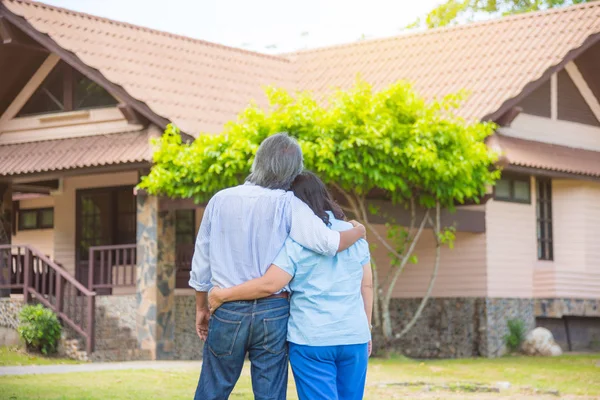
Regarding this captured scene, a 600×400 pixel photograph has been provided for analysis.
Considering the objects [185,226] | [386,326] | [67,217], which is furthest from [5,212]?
[386,326]

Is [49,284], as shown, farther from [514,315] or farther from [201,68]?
[514,315]

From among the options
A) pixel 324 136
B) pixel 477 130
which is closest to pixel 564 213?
pixel 477 130

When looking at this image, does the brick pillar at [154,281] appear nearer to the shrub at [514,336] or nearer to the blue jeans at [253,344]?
the shrub at [514,336]

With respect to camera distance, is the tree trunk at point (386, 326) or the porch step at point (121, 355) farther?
the porch step at point (121, 355)

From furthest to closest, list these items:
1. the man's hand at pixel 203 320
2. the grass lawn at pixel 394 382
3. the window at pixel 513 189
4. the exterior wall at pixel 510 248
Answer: the window at pixel 513 189
the exterior wall at pixel 510 248
the grass lawn at pixel 394 382
the man's hand at pixel 203 320

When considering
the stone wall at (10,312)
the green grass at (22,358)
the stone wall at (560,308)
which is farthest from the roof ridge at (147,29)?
the stone wall at (560,308)

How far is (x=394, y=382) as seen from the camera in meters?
12.5

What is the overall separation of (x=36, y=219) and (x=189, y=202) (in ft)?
21.6

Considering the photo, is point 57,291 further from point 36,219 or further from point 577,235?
point 577,235

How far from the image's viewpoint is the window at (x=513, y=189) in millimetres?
18766

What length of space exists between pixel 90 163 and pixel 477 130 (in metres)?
6.00

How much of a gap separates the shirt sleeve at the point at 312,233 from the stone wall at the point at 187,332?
43.5 feet

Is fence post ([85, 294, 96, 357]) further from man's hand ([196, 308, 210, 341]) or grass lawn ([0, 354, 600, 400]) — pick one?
man's hand ([196, 308, 210, 341])

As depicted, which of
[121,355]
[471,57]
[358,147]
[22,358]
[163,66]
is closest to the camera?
[358,147]
